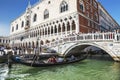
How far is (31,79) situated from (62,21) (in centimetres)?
1318

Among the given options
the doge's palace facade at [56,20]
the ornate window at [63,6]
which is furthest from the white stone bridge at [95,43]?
the ornate window at [63,6]

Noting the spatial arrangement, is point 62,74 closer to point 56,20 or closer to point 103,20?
point 56,20

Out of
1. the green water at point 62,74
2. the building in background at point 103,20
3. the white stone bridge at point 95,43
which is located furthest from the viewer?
the building in background at point 103,20

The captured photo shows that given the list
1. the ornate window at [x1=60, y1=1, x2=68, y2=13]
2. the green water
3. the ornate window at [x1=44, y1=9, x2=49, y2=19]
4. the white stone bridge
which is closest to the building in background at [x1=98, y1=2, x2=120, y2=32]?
the ornate window at [x1=60, y1=1, x2=68, y2=13]

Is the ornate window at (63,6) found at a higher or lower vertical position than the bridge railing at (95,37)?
higher

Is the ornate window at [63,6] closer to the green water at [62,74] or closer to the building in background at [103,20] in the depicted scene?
the building in background at [103,20]

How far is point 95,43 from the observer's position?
11.6 meters

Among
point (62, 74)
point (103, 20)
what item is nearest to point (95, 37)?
point (62, 74)

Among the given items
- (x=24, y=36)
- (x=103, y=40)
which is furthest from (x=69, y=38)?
(x=24, y=36)

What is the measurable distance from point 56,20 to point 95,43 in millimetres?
9282

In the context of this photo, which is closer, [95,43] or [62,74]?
[62,74]

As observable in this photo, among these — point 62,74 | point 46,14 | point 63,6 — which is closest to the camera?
point 62,74

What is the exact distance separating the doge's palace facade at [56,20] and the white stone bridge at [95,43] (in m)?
3.78

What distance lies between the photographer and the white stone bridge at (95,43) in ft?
34.5
